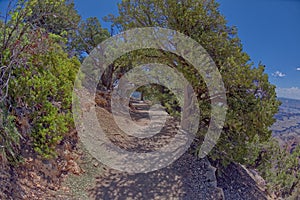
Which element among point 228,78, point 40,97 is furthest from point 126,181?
point 228,78

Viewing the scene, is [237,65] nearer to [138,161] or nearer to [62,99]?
[138,161]

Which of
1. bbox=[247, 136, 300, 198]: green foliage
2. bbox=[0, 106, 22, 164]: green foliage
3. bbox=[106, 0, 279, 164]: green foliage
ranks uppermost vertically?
bbox=[106, 0, 279, 164]: green foliage

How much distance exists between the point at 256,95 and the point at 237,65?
105 cm

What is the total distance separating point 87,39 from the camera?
12008 millimetres

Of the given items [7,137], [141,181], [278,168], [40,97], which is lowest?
[278,168]

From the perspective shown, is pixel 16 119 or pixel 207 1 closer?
pixel 16 119

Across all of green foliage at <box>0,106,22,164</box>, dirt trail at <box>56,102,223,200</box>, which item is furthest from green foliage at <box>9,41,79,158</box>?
dirt trail at <box>56,102,223,200</box>

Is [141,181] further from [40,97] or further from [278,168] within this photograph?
[278,168]

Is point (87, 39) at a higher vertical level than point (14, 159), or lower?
higher

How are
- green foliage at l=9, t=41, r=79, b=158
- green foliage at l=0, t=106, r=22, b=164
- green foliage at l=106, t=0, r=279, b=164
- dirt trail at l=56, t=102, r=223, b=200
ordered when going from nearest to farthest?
green foliage at l=0, t=106, r=22, b=164
green foliage at l=9, t=41, r=79, b=158
dirt trail at l=56, t=102, r=223, b=200
green foliage at l=106, t=0, r=279, b=164

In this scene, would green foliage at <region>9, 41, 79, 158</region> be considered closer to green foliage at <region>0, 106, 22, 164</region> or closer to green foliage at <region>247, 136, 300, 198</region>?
green foliage at <region>0, 106, 22, 164</region>

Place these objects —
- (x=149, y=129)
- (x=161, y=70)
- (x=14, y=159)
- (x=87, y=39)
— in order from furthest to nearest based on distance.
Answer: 1. (x=87, y=39)
2. (x=149, y=129)
3. (x=161, y=70)
4. (x=14, y=159)

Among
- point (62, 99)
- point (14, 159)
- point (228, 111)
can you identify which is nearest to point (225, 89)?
point (228, 111)

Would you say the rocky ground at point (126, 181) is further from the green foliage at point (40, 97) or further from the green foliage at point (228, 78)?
the green foliage at point (228, 78)
